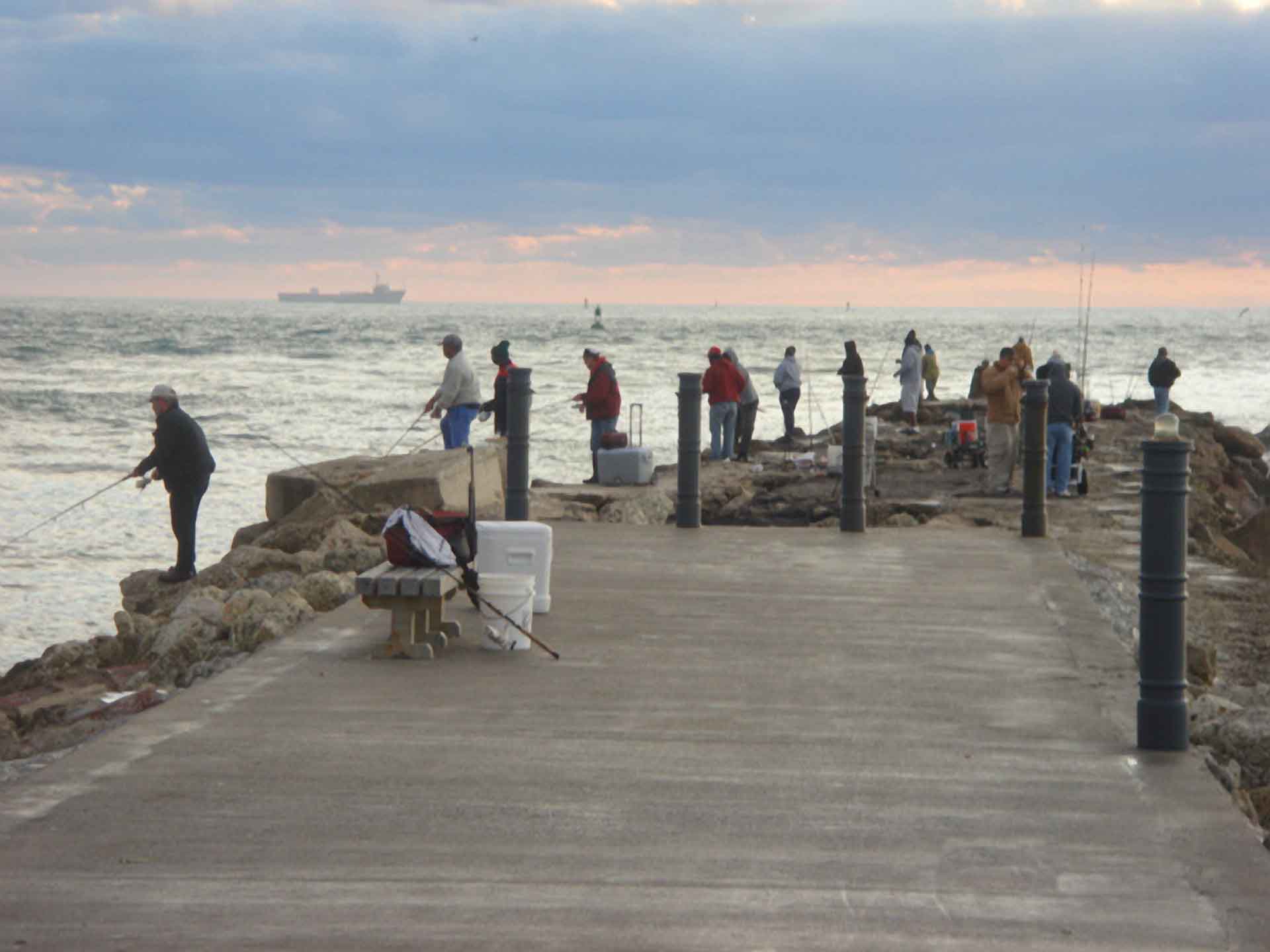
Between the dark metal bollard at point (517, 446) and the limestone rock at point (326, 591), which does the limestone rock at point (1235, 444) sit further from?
the limestone rock at point (326, 591)

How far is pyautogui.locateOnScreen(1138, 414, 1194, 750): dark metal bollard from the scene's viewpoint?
249 inches

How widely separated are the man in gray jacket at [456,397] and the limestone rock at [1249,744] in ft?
38.5

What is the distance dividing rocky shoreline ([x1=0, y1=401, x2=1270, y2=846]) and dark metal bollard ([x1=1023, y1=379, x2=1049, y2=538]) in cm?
43

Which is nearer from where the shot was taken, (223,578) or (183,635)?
(183,635)

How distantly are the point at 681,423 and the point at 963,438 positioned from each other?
11.7 m

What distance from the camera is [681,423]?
42.7ft

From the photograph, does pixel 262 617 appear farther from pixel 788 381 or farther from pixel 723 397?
pixel 788 381

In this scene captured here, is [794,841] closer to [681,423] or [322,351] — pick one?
[681,423]

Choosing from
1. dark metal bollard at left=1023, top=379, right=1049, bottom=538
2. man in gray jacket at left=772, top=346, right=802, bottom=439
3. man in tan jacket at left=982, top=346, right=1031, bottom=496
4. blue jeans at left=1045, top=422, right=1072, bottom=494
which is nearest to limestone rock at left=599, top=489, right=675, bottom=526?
dark metal bollard at left=1023, top=379, right=1049, bottom=538

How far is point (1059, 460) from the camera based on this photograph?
802 inches

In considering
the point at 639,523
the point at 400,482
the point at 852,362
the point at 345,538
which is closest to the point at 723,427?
the point at 852,362

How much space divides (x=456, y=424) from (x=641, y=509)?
12.3ft

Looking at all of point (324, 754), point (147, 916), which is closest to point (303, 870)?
point (147, 916)

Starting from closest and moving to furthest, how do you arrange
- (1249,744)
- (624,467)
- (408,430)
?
(1249,744) < (624,467) < (408,430)
